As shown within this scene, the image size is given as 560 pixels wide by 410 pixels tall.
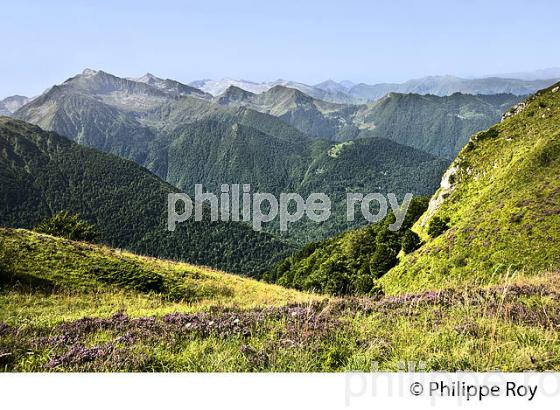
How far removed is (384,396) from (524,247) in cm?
3914

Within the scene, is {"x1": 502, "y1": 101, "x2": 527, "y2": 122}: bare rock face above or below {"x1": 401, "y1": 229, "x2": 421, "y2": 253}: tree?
above

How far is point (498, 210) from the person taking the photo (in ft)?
154

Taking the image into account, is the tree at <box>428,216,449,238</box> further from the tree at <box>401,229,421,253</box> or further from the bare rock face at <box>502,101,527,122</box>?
the bare rock face at <box>502,101,527,122</box>

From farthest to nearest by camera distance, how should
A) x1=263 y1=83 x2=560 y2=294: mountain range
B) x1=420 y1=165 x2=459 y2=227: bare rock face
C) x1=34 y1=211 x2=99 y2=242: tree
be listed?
1. x1=420 y1=165 x2=459 y2=227: bare rock face
2. x1=34 y1=211 x2=99 y2=242: tree
3. x1=263 y1=83 x2=560 y2=294: mountain range

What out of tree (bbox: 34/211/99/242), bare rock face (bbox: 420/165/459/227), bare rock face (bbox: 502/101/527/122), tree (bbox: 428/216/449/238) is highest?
bare rock face (bbox: 502/101/527/122)

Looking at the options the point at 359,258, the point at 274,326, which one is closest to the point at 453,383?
the point at 274,326

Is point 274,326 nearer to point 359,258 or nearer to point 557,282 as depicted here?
point 557,282

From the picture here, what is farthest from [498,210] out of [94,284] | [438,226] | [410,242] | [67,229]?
[67,229]

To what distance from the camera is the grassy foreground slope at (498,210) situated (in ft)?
124

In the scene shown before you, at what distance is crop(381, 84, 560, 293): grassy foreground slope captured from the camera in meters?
37.9

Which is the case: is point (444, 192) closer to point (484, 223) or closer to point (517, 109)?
point (484, 223)

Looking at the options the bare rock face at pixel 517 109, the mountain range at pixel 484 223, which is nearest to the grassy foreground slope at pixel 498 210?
the mountain range at pixel 484 223

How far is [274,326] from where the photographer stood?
8.45 m

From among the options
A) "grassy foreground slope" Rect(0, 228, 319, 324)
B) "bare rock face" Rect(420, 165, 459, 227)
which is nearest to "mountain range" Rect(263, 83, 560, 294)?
"bare rock face" Rect(420, 165, 459, 227)
